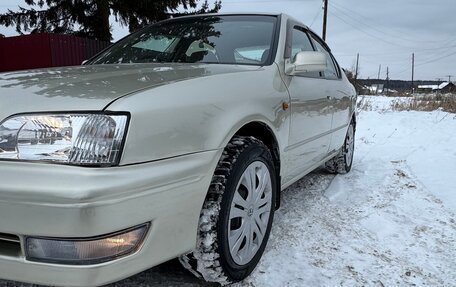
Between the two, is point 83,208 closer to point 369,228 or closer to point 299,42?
point 369,228

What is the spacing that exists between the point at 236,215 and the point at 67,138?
2.97 ft

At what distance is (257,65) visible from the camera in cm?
257

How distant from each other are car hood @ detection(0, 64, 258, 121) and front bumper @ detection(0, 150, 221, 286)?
0.77ft

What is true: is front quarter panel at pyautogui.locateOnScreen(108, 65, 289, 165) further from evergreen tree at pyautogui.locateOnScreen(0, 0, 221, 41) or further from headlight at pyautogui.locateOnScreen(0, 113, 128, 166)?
evergreen tree at pyautogui.locateOnScreen(0, 0, 221, 41)

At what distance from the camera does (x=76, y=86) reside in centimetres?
174

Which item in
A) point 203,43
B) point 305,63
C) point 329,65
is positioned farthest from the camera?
point 329,65

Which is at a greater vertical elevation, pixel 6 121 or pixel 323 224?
pixel 6 121

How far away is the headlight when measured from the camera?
1.50 m

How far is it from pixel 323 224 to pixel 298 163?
1.61 ft

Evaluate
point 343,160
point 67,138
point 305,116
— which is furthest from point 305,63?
point 343,160

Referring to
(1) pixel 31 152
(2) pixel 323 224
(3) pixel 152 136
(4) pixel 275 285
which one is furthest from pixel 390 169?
(1) pixel 31 152

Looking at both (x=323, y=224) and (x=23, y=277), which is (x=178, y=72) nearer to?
(x=23, y=277)

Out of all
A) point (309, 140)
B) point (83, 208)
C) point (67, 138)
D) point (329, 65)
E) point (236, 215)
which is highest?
point (329, 65)

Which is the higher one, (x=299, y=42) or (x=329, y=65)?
(x=299, y=42)
